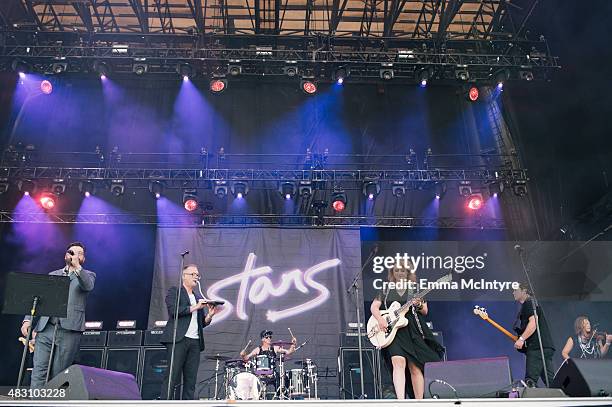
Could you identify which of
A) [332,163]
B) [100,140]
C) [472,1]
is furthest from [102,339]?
[472,1]

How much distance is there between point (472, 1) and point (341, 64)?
2.88 m

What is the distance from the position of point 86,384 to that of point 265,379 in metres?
4.72

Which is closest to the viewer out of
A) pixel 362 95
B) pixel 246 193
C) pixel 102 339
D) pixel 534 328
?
pixel 534 328

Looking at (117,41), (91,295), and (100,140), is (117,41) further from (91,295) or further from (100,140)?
(91,295)

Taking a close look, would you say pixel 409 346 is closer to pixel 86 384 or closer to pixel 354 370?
pixel 86 384

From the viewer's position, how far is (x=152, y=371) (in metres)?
8.66

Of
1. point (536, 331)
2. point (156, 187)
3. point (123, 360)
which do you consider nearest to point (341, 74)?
point (156, 187)

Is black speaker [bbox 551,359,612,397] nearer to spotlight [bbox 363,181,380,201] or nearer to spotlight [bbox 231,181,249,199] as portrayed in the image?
spotlight [bbox 363,181,380,201]

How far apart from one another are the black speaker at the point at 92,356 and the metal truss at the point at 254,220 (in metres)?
2.60

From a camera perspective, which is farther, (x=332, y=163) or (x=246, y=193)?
(x=332, y=163)

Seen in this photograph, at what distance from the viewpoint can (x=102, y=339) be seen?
887cm

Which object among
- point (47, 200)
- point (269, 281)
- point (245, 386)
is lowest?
point (245, 386)

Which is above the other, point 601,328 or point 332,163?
point 332,163

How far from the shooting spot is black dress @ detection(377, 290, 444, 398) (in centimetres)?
500
